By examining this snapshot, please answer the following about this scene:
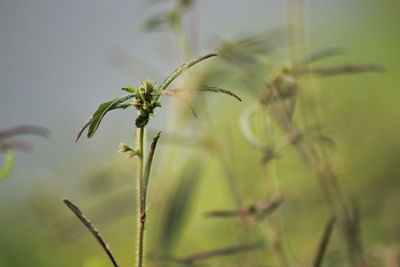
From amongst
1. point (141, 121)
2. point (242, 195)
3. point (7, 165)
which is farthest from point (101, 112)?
point (242, 195)

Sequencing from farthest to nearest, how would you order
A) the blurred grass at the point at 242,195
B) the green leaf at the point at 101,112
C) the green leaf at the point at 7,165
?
the blurred grass at the point at 242,195
the green leaf at the point at 7,165
the green leaf at the point at 101,112

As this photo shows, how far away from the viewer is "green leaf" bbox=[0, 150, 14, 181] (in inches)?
18.7

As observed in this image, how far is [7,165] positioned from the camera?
487 millimetres

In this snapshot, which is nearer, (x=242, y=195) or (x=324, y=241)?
(x=324, y=241)

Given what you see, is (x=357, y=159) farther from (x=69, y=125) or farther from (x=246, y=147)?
(x=69, y=125)

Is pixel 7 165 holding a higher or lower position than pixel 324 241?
higher

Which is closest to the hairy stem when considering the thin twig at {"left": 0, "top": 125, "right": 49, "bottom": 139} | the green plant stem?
the green plant stem

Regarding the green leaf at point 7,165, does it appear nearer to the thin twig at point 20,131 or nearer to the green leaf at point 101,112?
the thin twig at point 20,131

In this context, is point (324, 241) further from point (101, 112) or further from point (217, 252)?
point (101, 112)

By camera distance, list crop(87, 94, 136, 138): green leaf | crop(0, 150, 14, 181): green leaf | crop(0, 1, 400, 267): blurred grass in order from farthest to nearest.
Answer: crop(0, 1, 400, 267): blurred grass
crop(0, 150, 14, 181): green leaf
crop(87, 94, 136, 138): green leaf

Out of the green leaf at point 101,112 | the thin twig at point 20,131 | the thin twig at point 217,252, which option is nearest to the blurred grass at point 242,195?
the thin twig at point 217,252

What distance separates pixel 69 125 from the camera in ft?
4.50

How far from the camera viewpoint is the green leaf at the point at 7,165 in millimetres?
476

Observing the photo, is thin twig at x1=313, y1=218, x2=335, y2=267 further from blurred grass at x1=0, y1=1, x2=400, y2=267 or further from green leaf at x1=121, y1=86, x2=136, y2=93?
green leaf at x1=121, y1=86, x2=136, y2=93
